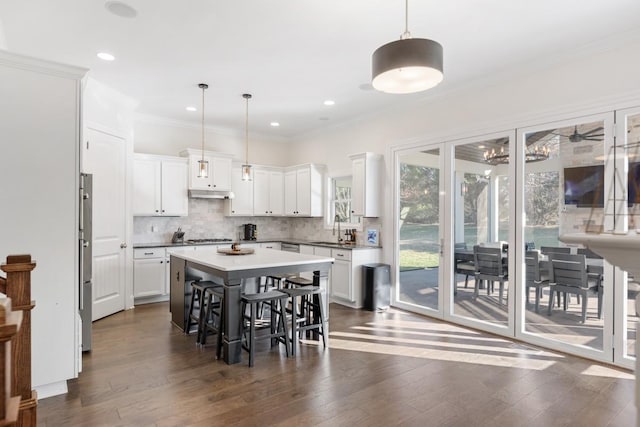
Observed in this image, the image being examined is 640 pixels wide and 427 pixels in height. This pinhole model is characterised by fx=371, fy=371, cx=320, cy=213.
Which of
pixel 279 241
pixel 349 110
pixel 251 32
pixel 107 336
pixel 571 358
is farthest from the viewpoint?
pixel 279 241

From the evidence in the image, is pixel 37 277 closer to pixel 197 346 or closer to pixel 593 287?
pixel 197 346

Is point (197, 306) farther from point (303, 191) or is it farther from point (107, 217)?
point (303, 191)

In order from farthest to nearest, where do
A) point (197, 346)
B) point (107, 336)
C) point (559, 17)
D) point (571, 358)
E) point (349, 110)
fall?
point (349, 110) < point (107, 336) < point (197, 346) < point (571, 358) < point (559, 17)

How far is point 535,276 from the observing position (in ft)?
13.1

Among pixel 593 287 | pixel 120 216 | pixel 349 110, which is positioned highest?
pixel 349 110

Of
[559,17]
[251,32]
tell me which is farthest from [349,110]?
[559,17]

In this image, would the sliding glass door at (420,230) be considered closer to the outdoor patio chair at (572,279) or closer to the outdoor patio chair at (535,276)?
the outdoor patio chair at (535,276)

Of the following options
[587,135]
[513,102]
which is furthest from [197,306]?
[587,135]

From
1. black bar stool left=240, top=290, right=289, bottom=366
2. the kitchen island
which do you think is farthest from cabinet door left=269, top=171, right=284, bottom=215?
black bar stool left=240, top=290, right=289, bottom=366

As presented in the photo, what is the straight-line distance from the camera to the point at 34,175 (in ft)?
8.89

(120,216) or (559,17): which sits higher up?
(559,17)

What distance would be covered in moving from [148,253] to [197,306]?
1583 millimetres

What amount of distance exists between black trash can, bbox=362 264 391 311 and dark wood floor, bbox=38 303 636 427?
1.16m

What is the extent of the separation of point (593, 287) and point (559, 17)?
2.48 m
